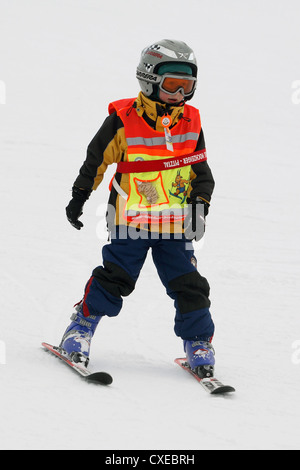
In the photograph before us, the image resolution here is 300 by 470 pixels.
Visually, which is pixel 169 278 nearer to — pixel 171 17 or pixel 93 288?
pixel 93 288

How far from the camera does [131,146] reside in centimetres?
432

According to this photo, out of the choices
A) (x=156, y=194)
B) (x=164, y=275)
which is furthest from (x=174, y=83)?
(x=164, y=275)

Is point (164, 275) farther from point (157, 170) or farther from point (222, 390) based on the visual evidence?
point (222, 390)

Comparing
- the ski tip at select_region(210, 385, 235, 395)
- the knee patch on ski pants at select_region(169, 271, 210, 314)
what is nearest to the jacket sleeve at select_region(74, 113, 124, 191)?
the knee patch on ski pants at select_region(169, 271, 210, 314)

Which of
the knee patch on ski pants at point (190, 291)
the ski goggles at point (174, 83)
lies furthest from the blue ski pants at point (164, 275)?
the ski goggles at point (174, 83)

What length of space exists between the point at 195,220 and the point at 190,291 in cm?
40

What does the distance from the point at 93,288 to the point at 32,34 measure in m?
14.9

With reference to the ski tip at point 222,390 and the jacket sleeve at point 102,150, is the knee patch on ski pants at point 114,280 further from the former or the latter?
the ski tip at point 222,390

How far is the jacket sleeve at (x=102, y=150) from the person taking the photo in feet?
14.3

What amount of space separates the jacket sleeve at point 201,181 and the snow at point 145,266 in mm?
1018

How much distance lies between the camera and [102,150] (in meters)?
4.36

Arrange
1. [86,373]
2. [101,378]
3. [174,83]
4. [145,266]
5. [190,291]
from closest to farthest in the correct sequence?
[101,378], [86,373], [174,83], [190,291], [145,266]

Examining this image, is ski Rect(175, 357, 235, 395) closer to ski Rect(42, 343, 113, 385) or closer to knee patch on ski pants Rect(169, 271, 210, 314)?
knee patch on ski pants Rect(169, 271, 210, 314)

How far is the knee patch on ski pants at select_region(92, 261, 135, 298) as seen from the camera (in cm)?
437
